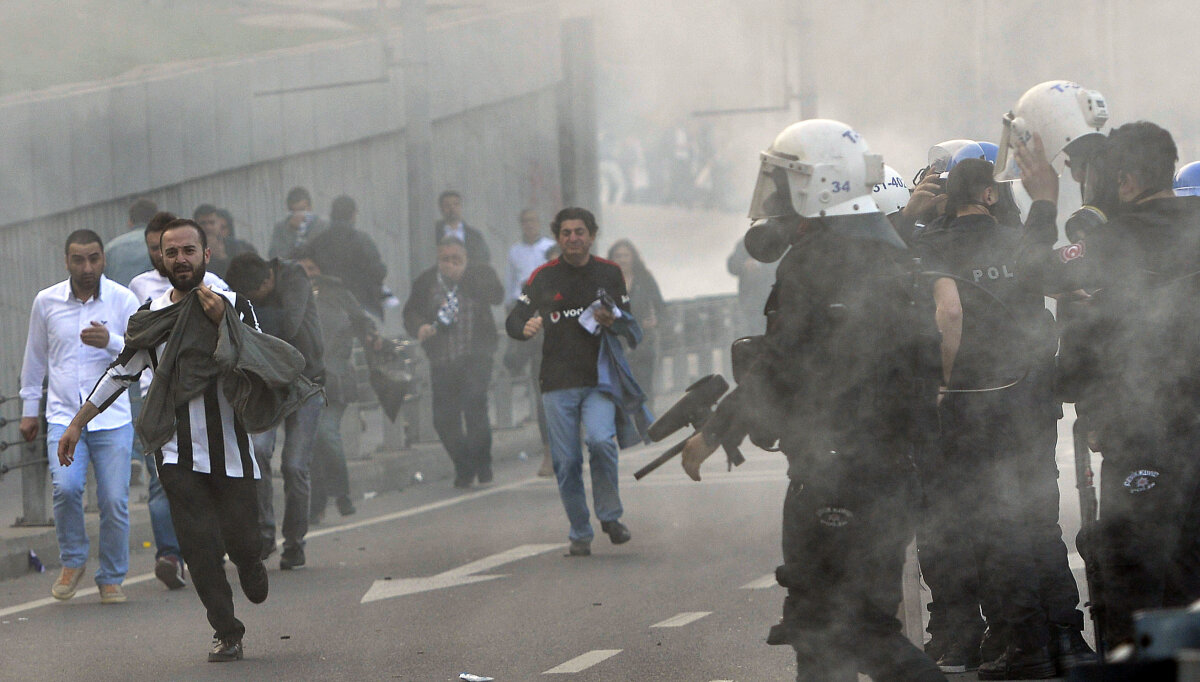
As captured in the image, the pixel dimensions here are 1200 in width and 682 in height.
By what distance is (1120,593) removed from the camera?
3941 millimetres

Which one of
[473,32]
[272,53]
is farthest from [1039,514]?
[272,53]

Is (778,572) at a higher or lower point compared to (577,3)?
lower

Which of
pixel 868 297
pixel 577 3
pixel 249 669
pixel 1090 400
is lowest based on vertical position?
pixel 249 669

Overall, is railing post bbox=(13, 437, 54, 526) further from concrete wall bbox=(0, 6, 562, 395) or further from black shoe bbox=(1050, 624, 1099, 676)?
black shoe bbox=(1050, 624, 1099, 676)

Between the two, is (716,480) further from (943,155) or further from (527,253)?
(943,155)

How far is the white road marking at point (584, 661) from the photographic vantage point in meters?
5.29

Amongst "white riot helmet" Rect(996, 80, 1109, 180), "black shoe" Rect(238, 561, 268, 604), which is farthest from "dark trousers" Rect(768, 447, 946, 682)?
"black shoe" Rect(238, 561, 268, 604)

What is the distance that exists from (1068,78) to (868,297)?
70.9 inches

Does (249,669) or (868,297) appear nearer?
(868,297)

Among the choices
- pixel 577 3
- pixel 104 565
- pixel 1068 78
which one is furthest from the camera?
pixel 104 565

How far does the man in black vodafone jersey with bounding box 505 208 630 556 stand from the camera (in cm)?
801

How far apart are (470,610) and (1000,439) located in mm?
2454

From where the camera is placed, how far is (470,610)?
6488 millimetres

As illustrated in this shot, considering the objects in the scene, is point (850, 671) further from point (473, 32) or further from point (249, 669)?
point (473, 32)
